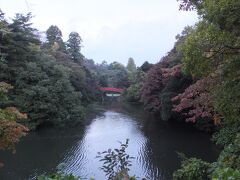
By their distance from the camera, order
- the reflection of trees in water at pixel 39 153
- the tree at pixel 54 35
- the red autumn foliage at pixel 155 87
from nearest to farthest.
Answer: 1. the reflection of trees in water at pixel 39 153
2. the red autumn foliage at pixel 155 87
3. the tree at pixel 54 35

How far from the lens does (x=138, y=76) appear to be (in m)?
49.1

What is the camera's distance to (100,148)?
18.9 meters

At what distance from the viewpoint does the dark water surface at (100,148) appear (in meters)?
14.9

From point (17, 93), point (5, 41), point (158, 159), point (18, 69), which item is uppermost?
point (5, 41)

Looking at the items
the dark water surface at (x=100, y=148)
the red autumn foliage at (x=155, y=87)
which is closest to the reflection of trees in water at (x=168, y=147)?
the dark water surface at (x=100, y=148)

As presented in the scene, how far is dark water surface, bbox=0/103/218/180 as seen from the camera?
14875 millimetres

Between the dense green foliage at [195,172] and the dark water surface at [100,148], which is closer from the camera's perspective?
the dense green foliage at [195,172]

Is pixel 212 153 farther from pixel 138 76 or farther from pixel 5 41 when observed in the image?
pixel 138 76

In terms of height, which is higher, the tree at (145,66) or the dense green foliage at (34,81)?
the tree at (145,66)

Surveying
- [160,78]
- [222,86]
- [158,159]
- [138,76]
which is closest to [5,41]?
[160,78]

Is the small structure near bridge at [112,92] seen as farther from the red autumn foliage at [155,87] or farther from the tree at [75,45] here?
the red autumn foliage at [155,87]

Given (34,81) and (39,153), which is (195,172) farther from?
(34,81)

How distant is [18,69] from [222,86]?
66.3ft

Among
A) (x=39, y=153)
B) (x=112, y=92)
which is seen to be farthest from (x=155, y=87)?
(x=112, y=92)
